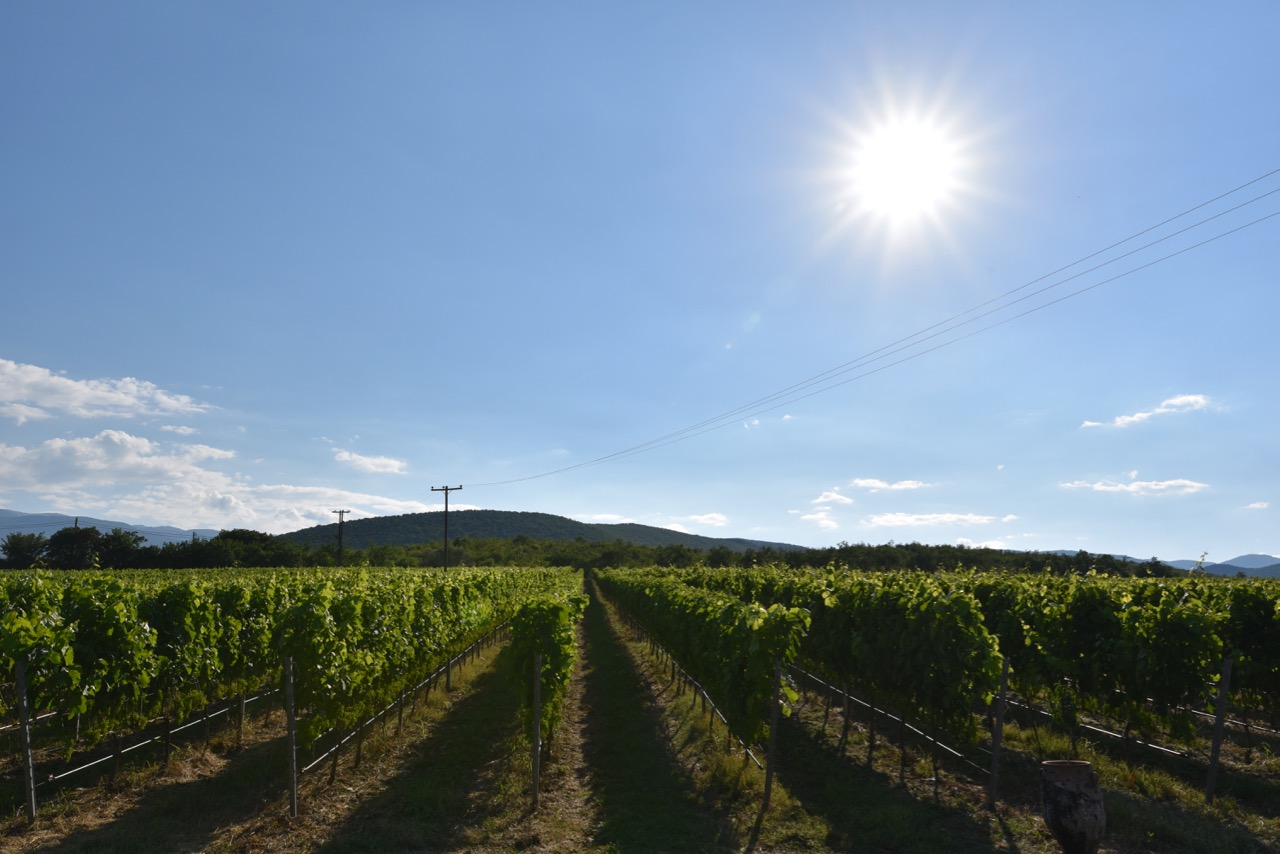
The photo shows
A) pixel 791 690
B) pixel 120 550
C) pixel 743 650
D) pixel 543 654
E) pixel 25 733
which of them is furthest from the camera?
pixel 120 550

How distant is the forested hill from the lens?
145750mm

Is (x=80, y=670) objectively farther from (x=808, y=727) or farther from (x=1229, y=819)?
(x=1229, y=819)

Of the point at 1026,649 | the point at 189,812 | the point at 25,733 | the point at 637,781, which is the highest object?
the point at 1026,649

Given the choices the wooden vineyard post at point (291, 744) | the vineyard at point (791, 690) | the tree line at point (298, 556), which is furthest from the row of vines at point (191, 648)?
the tree line at point (298, 556)

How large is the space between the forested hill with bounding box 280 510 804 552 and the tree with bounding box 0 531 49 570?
5964 centimetres

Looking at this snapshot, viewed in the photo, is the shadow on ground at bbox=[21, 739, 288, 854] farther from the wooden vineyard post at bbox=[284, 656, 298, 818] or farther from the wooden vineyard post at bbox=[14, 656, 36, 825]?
the wooden vineyard post at bbox=[14, 656, 36, 825]

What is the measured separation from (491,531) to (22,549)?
9816 centimetres

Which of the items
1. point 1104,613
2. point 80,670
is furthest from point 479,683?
point 1104,613

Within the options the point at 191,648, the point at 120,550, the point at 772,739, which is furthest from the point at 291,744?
the point at 120,550

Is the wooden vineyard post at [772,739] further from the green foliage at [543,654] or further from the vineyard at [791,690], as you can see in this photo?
the green foliage at [543,654]

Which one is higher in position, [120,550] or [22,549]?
[22,549]

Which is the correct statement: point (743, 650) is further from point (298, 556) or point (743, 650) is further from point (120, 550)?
point (120, 550)

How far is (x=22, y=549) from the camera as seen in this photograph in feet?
230

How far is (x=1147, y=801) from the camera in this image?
9453 mm
